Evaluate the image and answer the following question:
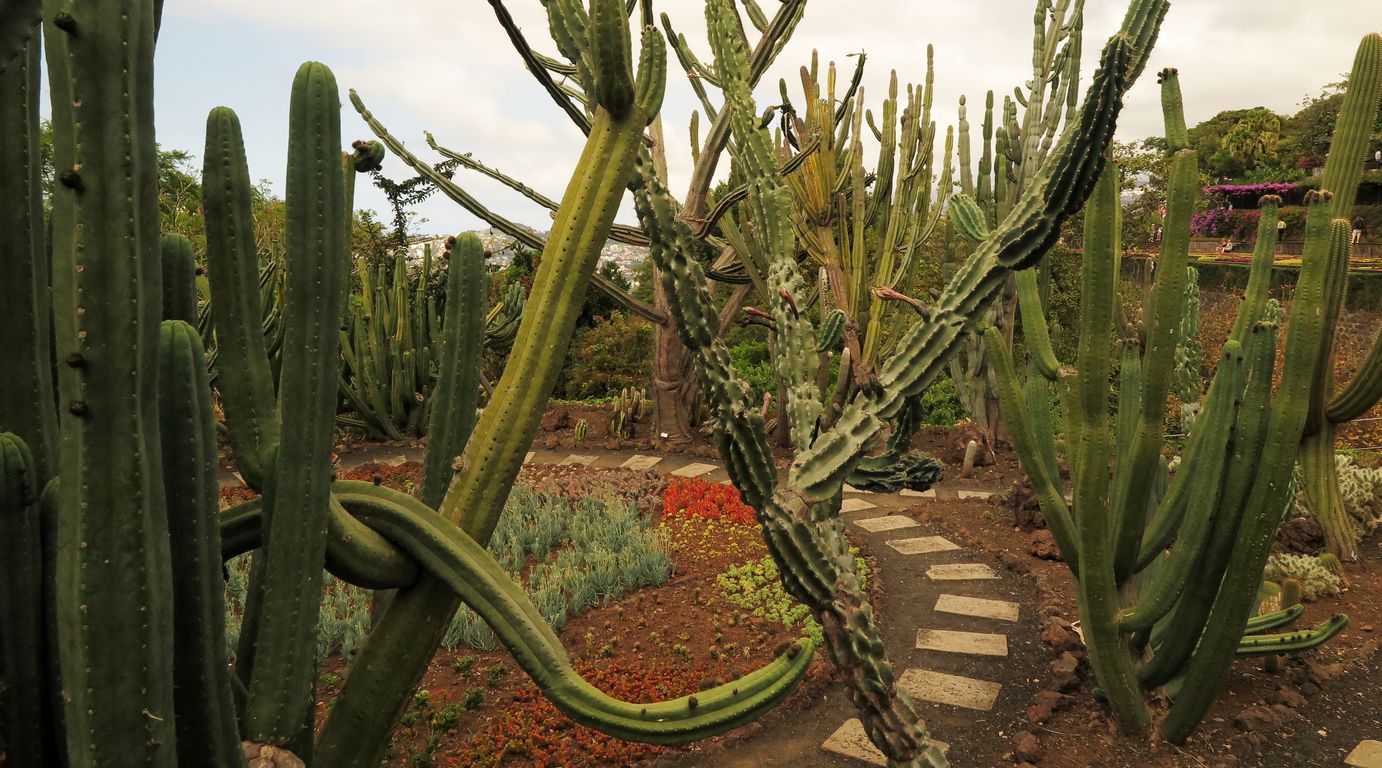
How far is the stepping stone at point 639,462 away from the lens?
809cm

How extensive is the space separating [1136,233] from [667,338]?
527 inches

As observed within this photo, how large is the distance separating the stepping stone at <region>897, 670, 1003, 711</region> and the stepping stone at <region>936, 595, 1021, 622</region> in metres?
0.84

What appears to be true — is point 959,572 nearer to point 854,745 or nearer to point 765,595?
point 765,595

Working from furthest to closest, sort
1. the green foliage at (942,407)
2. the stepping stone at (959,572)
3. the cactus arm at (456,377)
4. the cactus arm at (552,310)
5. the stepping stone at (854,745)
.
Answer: the green foliage at (942,407) < the stepping stone at (959,572) < the stepping stone at (854,745) < the cactus arm at (456,377) < the cactus arm at (552,310)

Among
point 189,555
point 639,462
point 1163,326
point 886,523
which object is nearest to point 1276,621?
point 1163,326

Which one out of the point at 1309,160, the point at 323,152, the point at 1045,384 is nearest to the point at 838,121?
the point at 1045,384

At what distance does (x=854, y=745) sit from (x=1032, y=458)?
1.50 m

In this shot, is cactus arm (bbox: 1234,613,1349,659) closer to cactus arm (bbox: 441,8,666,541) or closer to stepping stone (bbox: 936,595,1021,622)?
stepping stone (bbox: 936,595,1021,622)

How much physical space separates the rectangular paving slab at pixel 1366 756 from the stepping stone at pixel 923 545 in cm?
273

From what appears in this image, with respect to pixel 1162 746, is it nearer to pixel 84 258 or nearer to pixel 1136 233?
pixel 84 258

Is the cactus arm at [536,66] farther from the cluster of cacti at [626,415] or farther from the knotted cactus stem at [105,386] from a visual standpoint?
the knotted cactus stem at [105,386]

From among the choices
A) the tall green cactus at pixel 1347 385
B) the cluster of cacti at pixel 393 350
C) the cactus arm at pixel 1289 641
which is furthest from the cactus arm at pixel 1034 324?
the cluster of cacti at pixel 393 350

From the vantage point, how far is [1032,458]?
3139 millimetres

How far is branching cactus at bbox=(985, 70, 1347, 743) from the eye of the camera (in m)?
2.59
